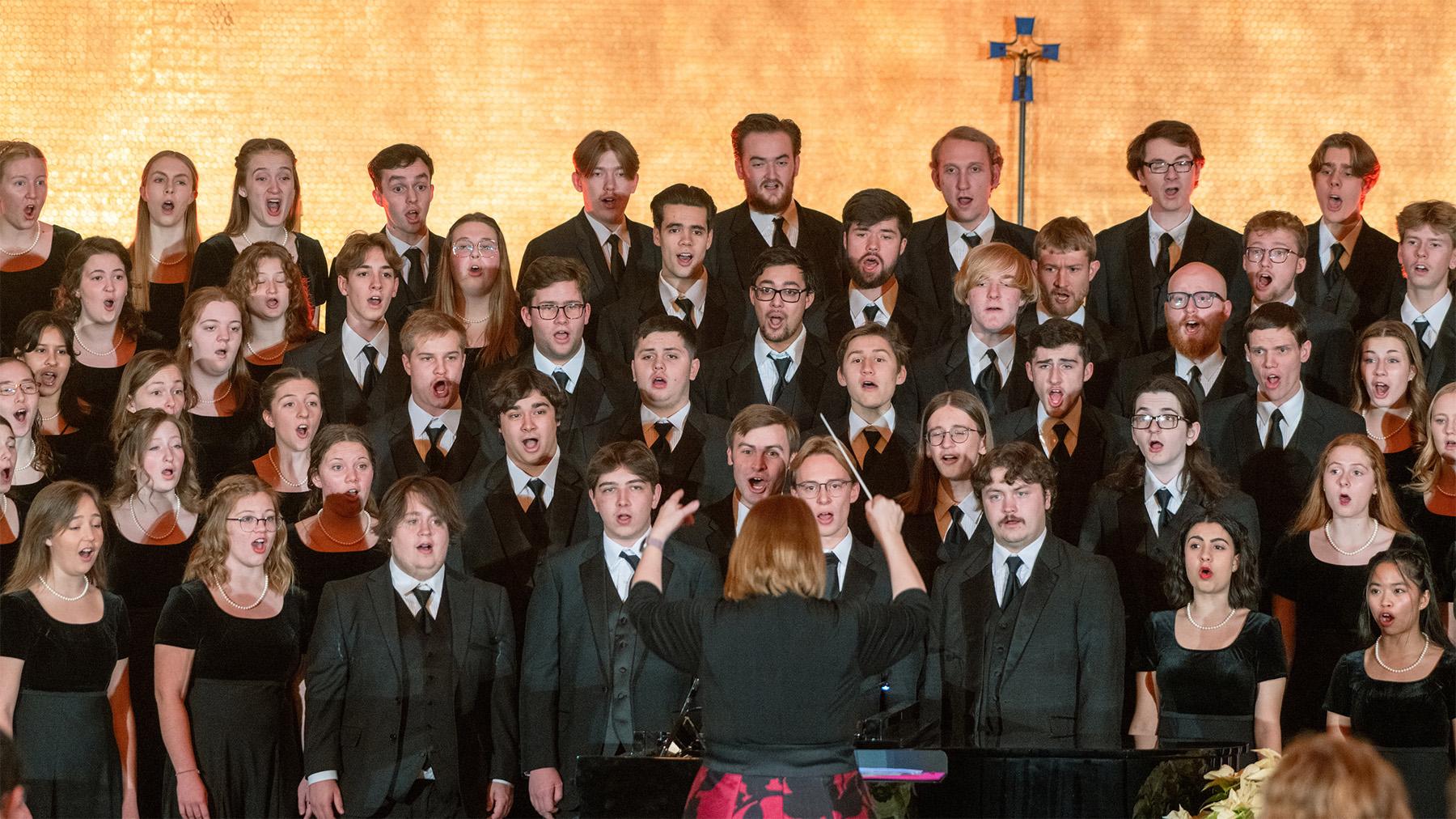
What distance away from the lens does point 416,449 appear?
19.5 feet

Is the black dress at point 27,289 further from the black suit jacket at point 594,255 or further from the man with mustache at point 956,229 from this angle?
the man with mustache at point 956,229

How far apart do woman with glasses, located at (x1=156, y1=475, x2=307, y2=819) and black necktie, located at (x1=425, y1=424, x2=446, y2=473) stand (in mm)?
781

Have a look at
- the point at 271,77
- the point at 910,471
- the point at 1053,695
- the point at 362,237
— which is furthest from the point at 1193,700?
the point at 271,77

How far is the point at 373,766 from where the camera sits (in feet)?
16.5

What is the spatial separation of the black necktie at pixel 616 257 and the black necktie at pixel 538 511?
5.01 ft

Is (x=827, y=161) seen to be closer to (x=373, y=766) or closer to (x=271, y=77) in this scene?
(x=271, y=77)

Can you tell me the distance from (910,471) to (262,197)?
2633 millimetres

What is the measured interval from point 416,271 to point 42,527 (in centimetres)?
205

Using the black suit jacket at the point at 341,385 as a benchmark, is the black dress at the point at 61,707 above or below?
below

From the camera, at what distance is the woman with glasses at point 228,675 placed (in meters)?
5.11

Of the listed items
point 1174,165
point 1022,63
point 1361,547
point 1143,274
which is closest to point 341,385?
point 1143,274

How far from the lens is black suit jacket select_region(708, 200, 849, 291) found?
7008 mm

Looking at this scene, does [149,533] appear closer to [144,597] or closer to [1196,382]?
[144,597]

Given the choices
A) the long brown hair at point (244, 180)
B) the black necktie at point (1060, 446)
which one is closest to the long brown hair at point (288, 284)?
the long brown hair at point (244, 180)
